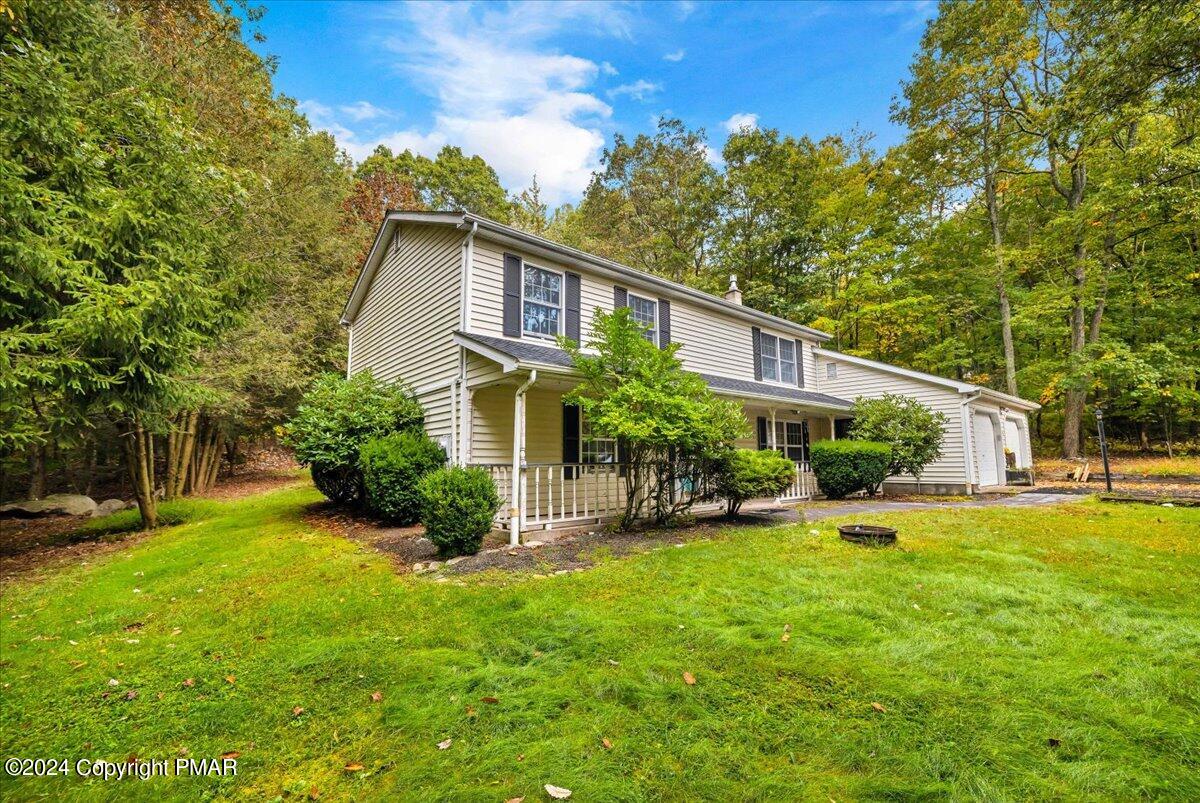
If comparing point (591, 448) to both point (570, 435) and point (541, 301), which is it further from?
point (541, 301)

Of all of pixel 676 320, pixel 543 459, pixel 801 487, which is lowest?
pixel 801 487

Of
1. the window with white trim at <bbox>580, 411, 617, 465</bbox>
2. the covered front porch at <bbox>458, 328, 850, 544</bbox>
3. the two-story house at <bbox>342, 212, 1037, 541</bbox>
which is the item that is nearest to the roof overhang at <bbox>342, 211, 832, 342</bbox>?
the two-story house at <bbox>342, 212, 1037, 541</bbox>

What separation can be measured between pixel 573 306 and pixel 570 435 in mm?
2795

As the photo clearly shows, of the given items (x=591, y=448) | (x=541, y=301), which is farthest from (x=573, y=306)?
(x=591, y=448)

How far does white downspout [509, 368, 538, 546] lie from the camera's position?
24.6 feet

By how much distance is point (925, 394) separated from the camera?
1491 cm

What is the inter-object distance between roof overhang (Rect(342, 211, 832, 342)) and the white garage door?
8.93m

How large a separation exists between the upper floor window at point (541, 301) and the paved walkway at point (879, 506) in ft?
19.1

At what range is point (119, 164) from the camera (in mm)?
8344

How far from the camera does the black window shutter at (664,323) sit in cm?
1205

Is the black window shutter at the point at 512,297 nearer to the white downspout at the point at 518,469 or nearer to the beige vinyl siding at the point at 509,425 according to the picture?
the beige vinyl siding at the point at 509,425

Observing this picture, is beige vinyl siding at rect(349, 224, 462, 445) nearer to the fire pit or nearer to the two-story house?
the two-story house

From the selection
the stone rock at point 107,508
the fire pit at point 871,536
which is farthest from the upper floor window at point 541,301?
the stone rock at point 107,508

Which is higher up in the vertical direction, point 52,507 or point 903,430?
point 903,430
